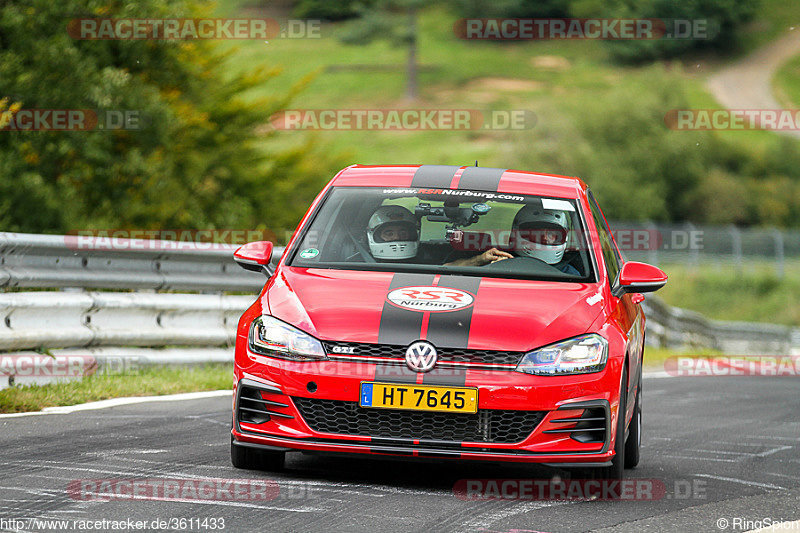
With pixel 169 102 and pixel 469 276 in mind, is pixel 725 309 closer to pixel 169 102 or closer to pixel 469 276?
pixel 169 102

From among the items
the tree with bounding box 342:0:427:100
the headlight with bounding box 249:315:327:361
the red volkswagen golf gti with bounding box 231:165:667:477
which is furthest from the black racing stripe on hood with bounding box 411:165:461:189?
the tree with bounding box 342:0:427:100

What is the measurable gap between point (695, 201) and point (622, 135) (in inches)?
232

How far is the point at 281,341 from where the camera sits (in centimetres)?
609

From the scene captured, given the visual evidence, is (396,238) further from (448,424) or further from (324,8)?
(324,8)

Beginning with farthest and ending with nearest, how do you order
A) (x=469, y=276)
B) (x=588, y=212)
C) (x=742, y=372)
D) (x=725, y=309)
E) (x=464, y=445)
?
(x=725, y=309) < (x=742, y=372) < (x=588, y=212) < (x=469, y=276) < (x=464, y=445)

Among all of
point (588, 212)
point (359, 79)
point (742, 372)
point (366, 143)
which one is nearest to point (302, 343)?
point (588, 212)

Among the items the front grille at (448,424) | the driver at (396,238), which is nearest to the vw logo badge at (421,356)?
the front grille at (448,424)

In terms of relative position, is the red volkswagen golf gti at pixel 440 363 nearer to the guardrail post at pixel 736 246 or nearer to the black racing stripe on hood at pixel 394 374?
the black racing stripe on hood at pixel 394 374

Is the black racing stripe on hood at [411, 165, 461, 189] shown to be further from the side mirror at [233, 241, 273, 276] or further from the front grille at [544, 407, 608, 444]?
the front grille at [544, 407, 608, 444]

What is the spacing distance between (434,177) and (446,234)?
0.48m

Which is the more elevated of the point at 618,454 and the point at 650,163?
the point at 650,163

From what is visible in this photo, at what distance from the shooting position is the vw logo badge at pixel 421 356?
585 cm

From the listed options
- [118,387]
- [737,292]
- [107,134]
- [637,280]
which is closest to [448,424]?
[637,280]

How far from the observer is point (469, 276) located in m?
6.64
